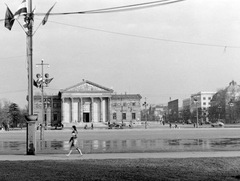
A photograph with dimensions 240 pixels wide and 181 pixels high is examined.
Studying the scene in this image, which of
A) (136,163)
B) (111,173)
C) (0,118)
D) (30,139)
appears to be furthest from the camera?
(0,118)

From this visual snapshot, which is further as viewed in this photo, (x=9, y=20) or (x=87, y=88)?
(x=87, y=88)

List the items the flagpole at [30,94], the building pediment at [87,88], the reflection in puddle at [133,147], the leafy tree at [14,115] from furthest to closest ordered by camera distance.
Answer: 1. the building pediment at [87,88]
2. the leafy tree at [14,115]
3. the reflection in puddle at [133,147]
4. the flagpole at [30,94]

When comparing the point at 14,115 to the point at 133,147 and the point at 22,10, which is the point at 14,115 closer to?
the point at 133,147

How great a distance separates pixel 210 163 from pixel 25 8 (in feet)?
41.0

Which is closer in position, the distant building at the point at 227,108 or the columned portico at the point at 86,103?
the columned portico at the point at 86,103

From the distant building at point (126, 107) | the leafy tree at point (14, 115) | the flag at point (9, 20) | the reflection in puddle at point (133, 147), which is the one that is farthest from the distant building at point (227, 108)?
the flag at point (9, 20)

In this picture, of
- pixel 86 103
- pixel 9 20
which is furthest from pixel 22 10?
pixel 86 103

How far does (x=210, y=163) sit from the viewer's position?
12844 millimetres

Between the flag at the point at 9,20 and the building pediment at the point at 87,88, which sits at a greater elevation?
the building pediment at the point at 87,88

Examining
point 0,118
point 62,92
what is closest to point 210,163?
point 0,118

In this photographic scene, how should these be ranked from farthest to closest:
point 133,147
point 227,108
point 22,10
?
1. point 227,108
2. point 133,147
3. point 22,10

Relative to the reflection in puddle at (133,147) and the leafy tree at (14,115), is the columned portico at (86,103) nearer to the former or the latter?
the leafy tree at (14,115)

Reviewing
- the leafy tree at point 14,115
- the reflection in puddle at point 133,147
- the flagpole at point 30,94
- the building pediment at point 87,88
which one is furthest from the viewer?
the building pediment at point 87,88

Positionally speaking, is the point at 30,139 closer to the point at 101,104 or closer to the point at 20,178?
the point at 20,178
